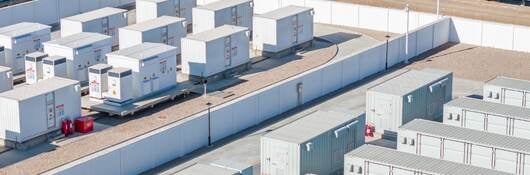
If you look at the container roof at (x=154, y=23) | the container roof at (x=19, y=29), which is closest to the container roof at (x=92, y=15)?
the container roof at (x=19, y=29)

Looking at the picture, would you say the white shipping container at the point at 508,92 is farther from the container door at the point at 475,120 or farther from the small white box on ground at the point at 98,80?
the small white box on ground at the point at 98,80

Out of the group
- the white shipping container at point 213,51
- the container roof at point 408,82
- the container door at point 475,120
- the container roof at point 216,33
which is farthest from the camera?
the container roof at point 216,33

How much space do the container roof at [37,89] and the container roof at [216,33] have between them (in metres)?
11.0

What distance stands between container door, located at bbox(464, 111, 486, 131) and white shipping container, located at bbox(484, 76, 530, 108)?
470 cm

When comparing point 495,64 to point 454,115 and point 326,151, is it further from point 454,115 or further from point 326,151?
point 326,151

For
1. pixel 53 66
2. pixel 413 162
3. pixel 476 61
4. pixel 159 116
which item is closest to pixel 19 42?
pixel 53 66

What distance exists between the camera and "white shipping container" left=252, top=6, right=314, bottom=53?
252 feet

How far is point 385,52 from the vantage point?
74.9 metres

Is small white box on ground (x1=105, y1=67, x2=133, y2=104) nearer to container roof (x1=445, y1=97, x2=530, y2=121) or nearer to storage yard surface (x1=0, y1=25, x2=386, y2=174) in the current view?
storage yard surface (x1=0, y1=25, x2=386, y2=174)

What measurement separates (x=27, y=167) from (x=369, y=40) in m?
31.3

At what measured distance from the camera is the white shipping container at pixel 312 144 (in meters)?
53.8

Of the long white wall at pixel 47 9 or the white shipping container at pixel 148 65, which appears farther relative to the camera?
the long white wall at pixel 47 9

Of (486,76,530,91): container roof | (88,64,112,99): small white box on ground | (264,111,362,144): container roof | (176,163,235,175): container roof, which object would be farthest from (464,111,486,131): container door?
(88,64,112,99): small white box on ground

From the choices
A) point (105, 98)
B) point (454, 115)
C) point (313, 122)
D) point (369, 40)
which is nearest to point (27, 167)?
point (105, 98)
